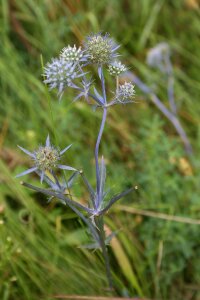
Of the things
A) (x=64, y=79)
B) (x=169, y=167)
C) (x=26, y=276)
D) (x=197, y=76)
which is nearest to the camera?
(x=64, y=79)

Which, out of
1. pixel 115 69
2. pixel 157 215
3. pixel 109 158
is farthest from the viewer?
pixel 109 158

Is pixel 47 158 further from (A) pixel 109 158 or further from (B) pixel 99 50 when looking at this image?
(A) pixel 109 158

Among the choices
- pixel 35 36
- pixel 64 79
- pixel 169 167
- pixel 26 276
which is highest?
pixel 35 36

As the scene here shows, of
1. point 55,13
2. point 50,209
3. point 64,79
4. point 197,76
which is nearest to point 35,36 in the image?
point 55,13

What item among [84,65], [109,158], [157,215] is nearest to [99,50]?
[84,65]

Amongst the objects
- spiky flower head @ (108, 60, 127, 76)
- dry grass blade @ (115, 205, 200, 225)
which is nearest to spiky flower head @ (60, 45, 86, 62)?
spiky flower head @ (108, 60, 127, 76)

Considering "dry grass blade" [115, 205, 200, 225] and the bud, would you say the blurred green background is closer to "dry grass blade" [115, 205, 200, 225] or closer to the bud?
"dry grass blade" [115, 205, 200, 225]

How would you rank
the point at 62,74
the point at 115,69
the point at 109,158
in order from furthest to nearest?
the point at 109,158, the point at 115,69, the point at 62,74

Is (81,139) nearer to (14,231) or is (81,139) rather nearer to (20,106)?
(20,106)
